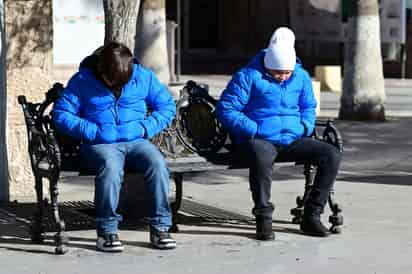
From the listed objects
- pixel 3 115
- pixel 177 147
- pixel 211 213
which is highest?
pixel 3 115

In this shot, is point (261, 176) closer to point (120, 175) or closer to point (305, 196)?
point (305, 196)

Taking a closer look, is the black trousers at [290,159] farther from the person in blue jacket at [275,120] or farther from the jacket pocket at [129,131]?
the jacket pocket at [129,131]

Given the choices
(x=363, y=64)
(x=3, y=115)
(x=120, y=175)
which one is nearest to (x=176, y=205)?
(x=120, y=175)

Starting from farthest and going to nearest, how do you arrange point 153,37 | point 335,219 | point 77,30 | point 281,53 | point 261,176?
point 77,30 → point 153,37 → point 335,219 → point 281,53 → point 261,176

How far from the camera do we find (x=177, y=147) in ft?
26.0

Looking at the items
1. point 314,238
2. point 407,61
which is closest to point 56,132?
point 314,238

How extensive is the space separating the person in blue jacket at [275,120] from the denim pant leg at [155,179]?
24.9 inches

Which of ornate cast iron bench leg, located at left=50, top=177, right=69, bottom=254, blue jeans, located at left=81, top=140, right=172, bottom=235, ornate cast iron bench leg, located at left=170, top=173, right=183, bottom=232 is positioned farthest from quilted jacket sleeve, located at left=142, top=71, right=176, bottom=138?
ornate cast iron bench leg, located at left=50, top=177, right=69, bottom=254

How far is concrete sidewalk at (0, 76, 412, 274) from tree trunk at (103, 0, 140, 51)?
145 cm

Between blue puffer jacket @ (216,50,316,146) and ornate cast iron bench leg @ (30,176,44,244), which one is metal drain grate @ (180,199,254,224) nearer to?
blue puffer jacket @ (216,50,316,146)

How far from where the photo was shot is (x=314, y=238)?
763 cm

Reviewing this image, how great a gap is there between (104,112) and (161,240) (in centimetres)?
91

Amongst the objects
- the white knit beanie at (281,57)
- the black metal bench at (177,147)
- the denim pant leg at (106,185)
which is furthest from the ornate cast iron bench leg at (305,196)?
the denim pant leg at (106,185)

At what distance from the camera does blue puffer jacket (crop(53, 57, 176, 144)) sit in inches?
283
